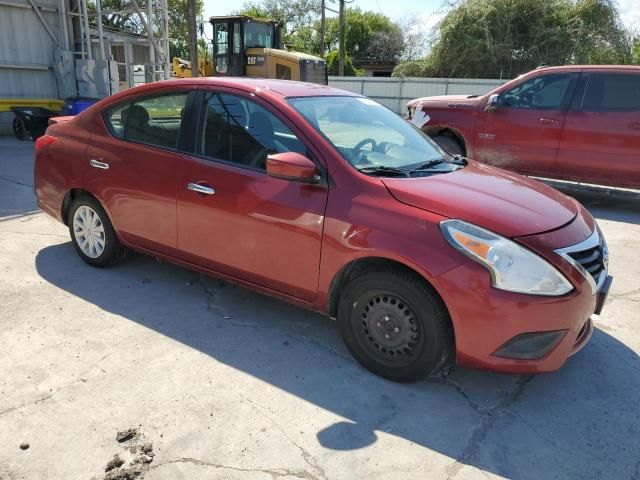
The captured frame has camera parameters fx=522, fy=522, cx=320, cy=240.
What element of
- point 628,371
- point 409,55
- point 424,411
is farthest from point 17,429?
point 409,55

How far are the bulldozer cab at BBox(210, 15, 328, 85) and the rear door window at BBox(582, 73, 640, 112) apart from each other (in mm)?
10908

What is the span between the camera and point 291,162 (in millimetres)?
3070

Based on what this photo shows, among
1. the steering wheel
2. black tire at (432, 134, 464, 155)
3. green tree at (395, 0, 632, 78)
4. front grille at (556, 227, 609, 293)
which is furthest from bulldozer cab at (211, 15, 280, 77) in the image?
front grille at (556, 227, 609, 293)

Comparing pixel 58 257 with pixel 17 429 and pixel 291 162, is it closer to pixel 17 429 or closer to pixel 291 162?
pixel 17 429

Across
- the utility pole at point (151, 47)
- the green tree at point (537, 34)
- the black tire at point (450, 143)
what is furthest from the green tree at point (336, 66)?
the black tire at point (450, 143)

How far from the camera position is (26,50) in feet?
43.7

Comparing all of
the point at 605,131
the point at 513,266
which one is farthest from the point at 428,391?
the point at 605,131

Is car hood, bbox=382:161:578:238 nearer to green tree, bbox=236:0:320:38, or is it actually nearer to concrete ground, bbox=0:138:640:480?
concrete ground, bbox=0:138:640:480

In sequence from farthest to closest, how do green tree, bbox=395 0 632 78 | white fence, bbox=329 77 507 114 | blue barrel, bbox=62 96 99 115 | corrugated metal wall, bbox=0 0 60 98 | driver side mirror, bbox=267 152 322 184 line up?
green tree, bbox=395 0 632 78, white fence, bbox=329 77 507 114, corrugated metal wall, bbox=0 0 60 98, blue barrel, bbox=62 96 99 115, driver side mirror, bbox=267 152 322 184

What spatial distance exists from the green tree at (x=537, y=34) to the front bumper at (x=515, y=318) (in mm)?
24877

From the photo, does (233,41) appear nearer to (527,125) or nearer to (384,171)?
(527,125)

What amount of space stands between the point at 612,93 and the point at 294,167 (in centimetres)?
597

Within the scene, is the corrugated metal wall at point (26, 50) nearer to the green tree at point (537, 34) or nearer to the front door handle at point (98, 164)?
the front door handle at point (98, 164)

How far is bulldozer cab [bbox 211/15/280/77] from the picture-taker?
54.5ft
